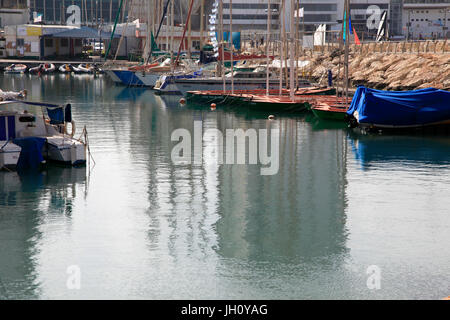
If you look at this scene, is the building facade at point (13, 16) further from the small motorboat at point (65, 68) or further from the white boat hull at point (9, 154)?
the white boat hull at point (9, 154)

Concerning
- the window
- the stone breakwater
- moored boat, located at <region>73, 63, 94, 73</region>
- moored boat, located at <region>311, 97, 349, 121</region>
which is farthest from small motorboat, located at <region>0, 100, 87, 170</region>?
the window

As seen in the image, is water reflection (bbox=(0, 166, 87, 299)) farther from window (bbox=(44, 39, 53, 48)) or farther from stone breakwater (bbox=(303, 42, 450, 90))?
window (bbox=(44, 39, 53, 48))

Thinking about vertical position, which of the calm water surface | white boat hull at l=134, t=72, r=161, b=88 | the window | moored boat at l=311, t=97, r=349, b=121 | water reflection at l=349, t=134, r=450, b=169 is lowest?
the calm water surface

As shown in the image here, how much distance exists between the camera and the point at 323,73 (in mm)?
101188

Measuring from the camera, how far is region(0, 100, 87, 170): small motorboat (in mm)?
36281

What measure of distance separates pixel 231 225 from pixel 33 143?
1463 centimetres

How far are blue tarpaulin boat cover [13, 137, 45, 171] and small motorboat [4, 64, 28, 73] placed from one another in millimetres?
91173

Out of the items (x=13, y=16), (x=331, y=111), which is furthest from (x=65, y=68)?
(x=331, y=111)

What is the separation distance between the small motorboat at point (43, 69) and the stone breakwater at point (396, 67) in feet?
160

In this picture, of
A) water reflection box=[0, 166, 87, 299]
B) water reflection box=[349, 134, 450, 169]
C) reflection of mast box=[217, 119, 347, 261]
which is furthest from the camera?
water reflection box=[349, 134, 450, 169]

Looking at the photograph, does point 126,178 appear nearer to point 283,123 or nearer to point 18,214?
point 18,214

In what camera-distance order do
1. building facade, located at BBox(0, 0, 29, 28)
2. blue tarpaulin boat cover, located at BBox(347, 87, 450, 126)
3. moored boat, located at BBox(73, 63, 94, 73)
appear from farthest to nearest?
building facade, located at BBox(0, 0, 29, 28)
moored boat, located at BBox(73, 63, 94, 73)
blue tarpaulin boat cover, located at BBox(347, 87, 450, 126)

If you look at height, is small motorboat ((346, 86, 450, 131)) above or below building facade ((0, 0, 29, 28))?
below

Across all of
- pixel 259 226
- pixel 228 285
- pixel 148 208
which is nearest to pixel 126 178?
pixel 148 208
